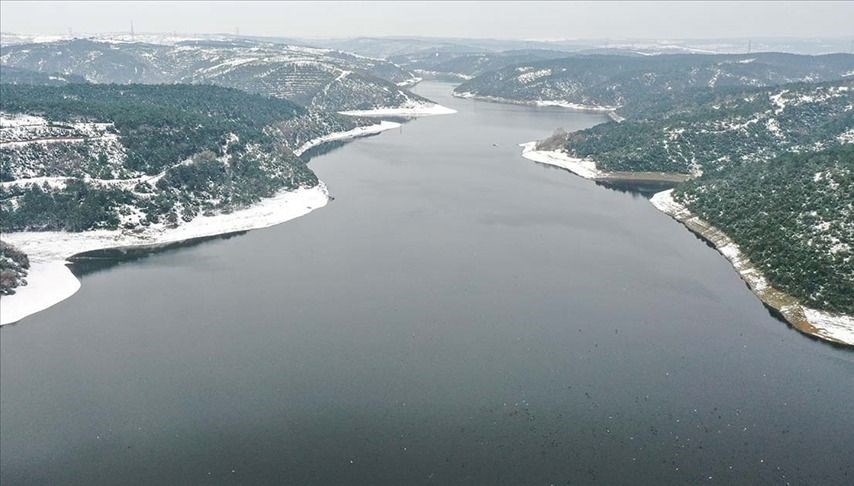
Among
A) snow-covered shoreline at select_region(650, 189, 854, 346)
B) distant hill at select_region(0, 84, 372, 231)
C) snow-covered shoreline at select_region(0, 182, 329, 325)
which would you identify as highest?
distant hill at select_region(0, 84, 372, 231)

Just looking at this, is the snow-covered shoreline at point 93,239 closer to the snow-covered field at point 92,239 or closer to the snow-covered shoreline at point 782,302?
the snow-covered field at point 92,239

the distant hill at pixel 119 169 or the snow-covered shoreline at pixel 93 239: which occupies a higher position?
the distant hill at pixel 119 169

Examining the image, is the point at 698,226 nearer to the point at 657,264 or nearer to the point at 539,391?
the point at 657,264

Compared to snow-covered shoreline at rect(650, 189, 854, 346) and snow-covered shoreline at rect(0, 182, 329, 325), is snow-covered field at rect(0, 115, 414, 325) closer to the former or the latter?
snow-covered shoreline at rect(0, 182, 329, 325)

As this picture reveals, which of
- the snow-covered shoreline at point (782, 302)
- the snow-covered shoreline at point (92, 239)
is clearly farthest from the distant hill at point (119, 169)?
the snow-covered shoreline at point (782, 302)

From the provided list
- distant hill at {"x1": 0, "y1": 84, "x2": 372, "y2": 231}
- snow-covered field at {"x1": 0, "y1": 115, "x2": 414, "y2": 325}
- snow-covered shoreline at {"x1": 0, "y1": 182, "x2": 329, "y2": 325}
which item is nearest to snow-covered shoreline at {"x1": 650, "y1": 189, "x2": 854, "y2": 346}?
snow-covered shoreline at {"x1": 0, "y1": 182, "x2": 329, "y2": 325}

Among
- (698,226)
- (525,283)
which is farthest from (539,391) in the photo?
(698,226)

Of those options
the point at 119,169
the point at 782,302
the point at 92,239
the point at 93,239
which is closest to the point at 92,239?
the point at 92,239
